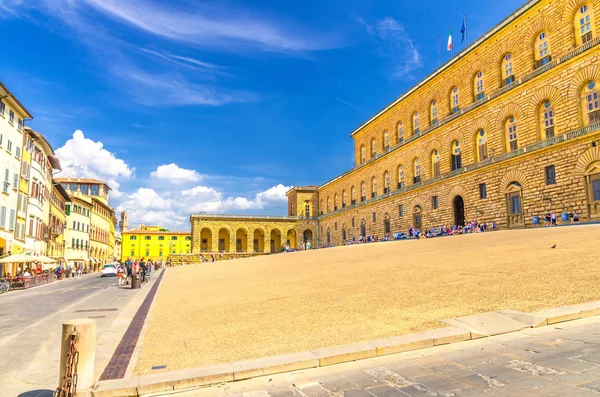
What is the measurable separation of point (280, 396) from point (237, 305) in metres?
5.86

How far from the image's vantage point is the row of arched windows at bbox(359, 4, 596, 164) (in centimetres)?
2233

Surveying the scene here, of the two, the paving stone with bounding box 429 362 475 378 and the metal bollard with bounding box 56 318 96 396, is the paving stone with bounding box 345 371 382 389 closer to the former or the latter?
the paving stone with bounding box 429 362 475 378

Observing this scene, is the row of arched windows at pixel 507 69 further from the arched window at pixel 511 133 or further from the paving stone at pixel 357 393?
the paving stone at pixel 357 393

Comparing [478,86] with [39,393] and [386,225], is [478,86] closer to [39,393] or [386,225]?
[386,225]

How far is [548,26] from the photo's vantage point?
24594 millimetres

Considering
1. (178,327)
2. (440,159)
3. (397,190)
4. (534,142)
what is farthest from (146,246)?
(178,327)

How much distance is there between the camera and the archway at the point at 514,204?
994 inches

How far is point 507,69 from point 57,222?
4526cm

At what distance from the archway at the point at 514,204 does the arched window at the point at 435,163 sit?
30.2ft

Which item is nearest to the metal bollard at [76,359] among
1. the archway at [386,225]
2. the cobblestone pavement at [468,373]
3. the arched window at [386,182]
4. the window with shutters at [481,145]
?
the cobblestone pavement at [468,373]

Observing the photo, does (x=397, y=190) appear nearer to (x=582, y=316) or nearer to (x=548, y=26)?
(x=548, y=26)

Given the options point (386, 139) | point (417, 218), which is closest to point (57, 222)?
point (386, 139)

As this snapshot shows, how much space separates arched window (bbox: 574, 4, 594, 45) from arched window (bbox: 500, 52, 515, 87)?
5.01 meters

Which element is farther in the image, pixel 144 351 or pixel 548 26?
pixel 548 26
